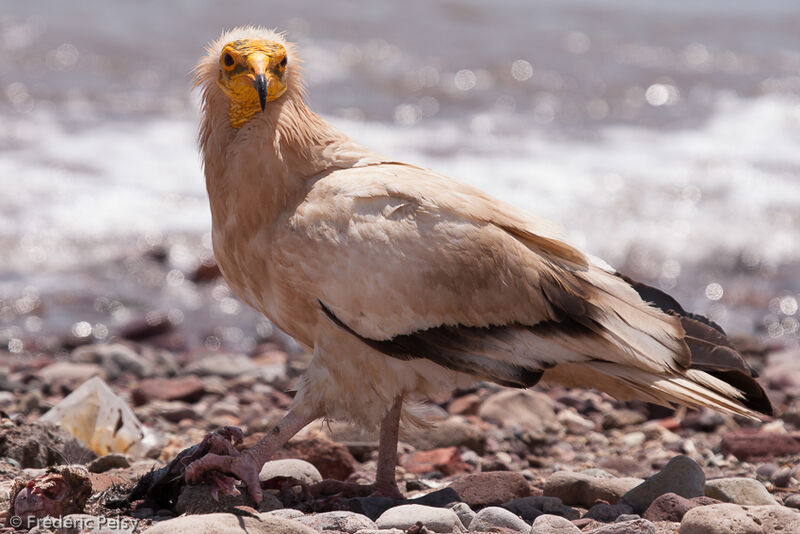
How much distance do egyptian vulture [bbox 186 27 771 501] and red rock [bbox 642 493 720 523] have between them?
18.1 inches

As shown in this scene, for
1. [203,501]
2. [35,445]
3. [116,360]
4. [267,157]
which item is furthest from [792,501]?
[116,360]

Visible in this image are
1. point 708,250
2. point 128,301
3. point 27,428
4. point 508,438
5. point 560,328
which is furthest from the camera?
point 708,250

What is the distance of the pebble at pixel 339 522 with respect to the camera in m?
4.25

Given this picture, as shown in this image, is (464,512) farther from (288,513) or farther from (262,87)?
(262,87)

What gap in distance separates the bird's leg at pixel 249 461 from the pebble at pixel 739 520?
5.69ft

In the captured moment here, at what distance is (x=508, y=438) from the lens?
6.78 meters

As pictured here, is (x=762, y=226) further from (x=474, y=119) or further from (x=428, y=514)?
(x=428, y=514)

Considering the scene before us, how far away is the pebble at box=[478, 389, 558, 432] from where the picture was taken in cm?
715

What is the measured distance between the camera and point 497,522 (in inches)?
174

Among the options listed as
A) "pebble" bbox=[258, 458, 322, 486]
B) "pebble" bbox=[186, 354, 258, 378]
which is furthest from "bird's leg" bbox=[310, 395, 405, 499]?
"pebble" bbox=[186, 354, 258, 378]

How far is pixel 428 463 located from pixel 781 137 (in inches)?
515

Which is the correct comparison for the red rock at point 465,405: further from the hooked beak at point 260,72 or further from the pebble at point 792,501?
the hooked beak at point 260,72

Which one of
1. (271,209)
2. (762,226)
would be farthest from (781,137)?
(271,209)

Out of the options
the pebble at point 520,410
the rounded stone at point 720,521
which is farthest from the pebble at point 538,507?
the pebble at point 520,410
